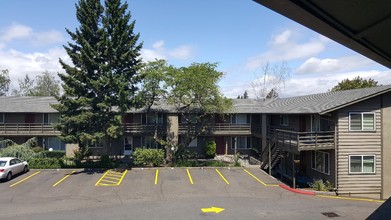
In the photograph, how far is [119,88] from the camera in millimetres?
29281

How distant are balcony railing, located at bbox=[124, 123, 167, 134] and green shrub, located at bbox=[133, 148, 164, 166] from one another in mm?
4965

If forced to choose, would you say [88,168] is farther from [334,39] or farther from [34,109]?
[334,39]

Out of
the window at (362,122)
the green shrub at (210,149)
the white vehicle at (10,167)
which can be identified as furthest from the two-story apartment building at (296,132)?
the white vehicle at (10,167)

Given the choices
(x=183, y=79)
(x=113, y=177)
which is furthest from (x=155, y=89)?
(x=113, y=177)

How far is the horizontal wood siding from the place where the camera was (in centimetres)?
2297

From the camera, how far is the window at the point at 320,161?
2457 centimetres

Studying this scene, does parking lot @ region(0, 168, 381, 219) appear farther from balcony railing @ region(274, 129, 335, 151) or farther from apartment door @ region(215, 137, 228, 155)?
apartment door @ region(215, 137, 228, 155)

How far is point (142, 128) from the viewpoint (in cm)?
3606

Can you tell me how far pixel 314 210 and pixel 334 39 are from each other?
14679 millimetres

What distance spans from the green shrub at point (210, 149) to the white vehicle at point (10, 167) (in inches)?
721

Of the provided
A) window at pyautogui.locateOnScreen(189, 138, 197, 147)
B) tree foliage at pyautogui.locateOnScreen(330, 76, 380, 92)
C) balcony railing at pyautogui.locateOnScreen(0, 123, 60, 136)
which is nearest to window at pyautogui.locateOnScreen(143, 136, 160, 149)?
window at pyautogui.locateOnScreen(189, 138, 197, 147)

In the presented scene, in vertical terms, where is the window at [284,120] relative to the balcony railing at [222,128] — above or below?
above

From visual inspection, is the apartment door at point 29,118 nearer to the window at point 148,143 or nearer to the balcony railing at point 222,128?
the window at point 148,143

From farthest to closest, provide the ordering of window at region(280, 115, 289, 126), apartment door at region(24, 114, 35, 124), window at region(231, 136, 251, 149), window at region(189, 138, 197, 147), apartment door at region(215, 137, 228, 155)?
window at region(231, 136, 251, 149)
apartment door at region(215, 137, 228, 155)
window at region(189, 138, 197, 147)
apartment door at region(24, 114, 35, 124)
window at region(280, 115, 289, 126)
